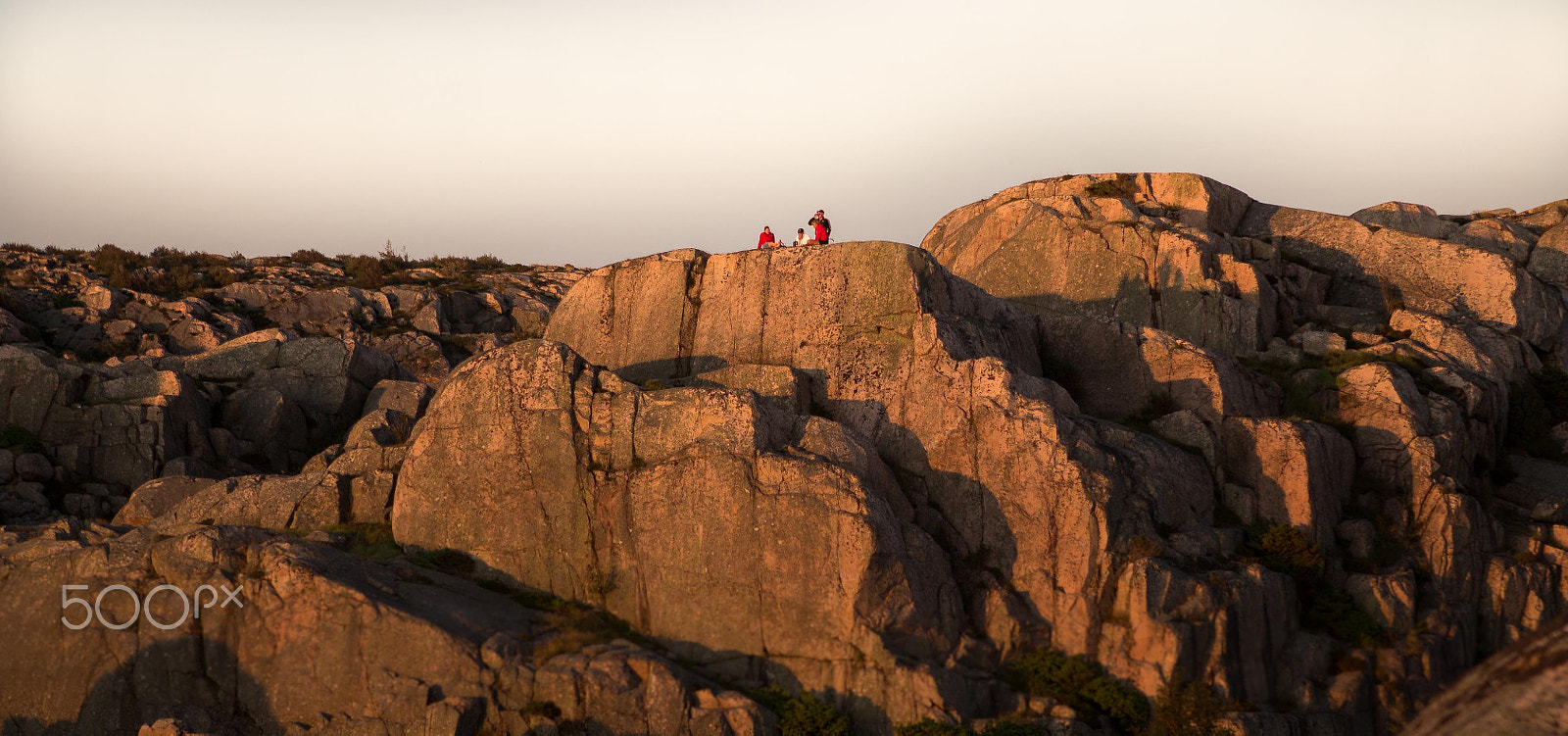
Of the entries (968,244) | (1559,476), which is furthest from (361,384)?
(1559,476)

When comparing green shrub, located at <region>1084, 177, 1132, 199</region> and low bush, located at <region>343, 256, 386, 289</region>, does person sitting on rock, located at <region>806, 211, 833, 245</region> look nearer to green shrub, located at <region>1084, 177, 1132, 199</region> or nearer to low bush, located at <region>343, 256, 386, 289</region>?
green shrub, located at <region>1084, 177, 1132, 199</region>

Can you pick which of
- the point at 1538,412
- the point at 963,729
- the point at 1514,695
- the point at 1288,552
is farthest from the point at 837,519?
the point at 1538,412

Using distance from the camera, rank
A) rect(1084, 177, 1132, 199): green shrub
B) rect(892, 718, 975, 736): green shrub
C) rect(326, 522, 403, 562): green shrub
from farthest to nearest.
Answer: rect(1084, 177, 1132, 199): green shrub
rect(326, 522, 403, 562): green shrub
rect(892, 718, 975, 736): green shrub

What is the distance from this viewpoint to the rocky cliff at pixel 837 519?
3125 centimetres

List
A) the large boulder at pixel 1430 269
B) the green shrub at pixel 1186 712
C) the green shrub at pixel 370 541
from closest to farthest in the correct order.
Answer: the green shrub at pixel 1186 712 < the green shrub at pixel 370 541 < the large boulder at pixel 1430 269

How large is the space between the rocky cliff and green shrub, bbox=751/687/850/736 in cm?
10

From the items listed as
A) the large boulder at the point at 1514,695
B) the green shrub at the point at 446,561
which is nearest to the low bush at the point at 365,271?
the green shrub at the point at 446,561

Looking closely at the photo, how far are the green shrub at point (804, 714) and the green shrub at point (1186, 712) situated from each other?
8.52 metres

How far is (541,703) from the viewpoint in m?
29.7

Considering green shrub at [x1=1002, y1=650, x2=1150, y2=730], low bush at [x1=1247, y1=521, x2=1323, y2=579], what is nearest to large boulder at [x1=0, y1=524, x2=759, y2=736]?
green shrub at [x1=1002, y1=650, x2=1150, y2=730]

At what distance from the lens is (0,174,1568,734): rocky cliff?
103ft

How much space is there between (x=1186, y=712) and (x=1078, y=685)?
2933mm

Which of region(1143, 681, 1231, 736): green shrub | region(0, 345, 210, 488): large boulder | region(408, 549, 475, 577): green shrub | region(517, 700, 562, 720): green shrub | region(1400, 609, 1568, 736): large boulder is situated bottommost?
region(1143, 681, 1231, 736): green shrub

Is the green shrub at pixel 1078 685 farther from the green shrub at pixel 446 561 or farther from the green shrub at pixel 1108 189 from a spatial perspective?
the green shrub at pixel 1108 189
